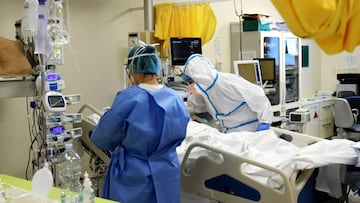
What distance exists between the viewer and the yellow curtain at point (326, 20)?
1020 mm

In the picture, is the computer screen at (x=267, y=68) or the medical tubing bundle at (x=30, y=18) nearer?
the medical tubing bundle at (x=30, y=18)

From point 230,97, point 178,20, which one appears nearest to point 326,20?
point 230,97

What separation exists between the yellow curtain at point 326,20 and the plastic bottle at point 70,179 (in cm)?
120

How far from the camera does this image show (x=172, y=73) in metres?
4.69

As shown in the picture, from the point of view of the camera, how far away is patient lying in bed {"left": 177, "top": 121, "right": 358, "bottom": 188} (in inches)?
102

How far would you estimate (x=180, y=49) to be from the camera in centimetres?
445

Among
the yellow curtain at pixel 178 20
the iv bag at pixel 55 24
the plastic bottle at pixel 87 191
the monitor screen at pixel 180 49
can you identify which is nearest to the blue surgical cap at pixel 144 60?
the iv bag at pixel 55 24

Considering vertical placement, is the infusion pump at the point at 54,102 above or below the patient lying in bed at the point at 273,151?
above

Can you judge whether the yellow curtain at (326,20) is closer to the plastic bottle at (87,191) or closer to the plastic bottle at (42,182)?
the plastic bottle at (87,191)

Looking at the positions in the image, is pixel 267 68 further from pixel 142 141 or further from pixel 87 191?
pixel 87 191

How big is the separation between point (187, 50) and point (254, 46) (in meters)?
1.42

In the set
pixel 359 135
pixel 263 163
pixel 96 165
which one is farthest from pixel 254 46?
pixel 263 163

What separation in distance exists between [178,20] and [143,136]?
98.0 inches

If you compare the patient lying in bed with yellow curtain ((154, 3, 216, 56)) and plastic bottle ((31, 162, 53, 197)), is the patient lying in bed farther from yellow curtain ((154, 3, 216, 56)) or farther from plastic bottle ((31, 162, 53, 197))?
yellow curtain ((154, 3, 216, 56))
